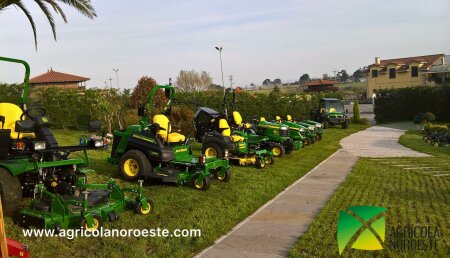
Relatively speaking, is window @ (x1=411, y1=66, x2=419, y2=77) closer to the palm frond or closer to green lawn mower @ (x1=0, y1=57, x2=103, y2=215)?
the palm frond

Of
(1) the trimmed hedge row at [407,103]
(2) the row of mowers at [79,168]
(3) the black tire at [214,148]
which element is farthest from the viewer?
(1) the trimmed hedge row at [407,103]

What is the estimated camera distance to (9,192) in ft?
19.7

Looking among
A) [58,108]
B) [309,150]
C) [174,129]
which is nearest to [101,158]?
[174,129]

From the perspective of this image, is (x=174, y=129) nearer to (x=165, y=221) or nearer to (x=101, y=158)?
(x=101, y=158)

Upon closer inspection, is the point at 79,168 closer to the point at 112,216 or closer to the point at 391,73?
the point at 112,216

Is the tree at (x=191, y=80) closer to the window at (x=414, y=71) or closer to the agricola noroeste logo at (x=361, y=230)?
the window at (x=414, y=71)

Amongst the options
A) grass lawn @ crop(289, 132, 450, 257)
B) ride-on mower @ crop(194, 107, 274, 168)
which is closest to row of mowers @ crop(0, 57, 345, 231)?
ride-on mower @ crop(194, 107, 274, 168)

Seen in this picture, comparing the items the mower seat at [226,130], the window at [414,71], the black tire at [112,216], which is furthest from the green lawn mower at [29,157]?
the window at [414,71]

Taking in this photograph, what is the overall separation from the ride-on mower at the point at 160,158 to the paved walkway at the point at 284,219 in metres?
1.64

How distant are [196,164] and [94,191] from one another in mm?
2715

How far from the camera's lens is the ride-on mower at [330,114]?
25.5m

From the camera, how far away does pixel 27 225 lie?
581 centimetres

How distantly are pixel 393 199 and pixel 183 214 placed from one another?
4.09m

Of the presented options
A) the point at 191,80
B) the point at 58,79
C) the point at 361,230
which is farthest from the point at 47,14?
the point at 191,80
